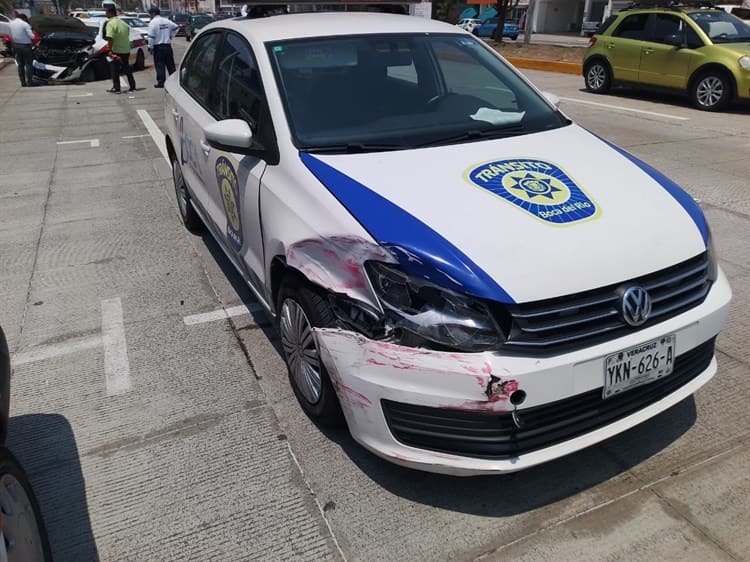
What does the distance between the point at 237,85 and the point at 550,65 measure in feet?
53.0

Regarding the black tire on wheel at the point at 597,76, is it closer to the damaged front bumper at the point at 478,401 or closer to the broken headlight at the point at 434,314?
the damaged front bumper at the point at 478,401

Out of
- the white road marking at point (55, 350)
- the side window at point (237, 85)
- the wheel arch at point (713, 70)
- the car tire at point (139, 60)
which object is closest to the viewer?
the side window at point (237, 85)

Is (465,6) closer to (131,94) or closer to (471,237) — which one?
(131,94)

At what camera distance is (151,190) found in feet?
22.4

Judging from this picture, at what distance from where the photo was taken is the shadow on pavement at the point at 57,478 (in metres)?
2.35

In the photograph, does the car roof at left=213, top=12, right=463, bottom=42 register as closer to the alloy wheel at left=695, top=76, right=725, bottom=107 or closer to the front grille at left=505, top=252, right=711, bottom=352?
the front grille at left=505, top=252, right=711, bottom=352

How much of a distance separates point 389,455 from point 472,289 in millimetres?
725

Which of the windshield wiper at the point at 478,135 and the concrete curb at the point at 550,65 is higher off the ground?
the windshield wiper at the point at 478,135

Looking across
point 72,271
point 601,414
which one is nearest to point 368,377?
point 601,414

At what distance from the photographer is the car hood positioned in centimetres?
218

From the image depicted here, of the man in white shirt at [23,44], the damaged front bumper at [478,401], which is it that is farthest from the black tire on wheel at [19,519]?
the man in white shirt at [23,44]

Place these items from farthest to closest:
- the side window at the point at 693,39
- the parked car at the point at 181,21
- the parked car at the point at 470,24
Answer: the parked car at the point at 181,21 → the parked car at the point at 470,24 → the side window at the point at 693,39

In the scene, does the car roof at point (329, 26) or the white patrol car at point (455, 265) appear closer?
the white patrol car at point (455, 265)

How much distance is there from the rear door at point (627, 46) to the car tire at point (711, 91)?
4.27ft
